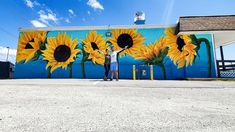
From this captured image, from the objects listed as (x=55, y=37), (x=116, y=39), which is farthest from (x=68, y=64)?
(x=116, y=39)

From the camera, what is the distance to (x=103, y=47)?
15820mm

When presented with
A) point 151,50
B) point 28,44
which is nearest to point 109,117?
point 151,50

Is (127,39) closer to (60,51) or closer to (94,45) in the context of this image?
(94,45)

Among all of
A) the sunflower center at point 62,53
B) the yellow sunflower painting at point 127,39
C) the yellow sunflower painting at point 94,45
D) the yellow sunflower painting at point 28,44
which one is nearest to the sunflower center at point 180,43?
the yellow sunflower painting at point 127,39

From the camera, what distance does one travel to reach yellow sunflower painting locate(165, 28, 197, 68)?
49.2 ft

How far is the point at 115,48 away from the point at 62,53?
4119 millimetres

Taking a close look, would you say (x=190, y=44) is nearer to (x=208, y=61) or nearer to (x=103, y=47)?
(x=208, y=61)

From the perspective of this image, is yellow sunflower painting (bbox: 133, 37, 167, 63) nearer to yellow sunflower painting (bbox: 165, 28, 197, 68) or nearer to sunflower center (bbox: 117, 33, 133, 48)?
yellow sunflower painting (bbox: 165, 28, 197, 68)

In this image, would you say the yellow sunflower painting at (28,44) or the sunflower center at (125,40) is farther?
the yellow sunflower painting at (28,44)

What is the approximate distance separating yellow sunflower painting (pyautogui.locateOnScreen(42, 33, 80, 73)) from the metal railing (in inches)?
406

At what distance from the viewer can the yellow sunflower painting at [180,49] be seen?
15000 millimetres

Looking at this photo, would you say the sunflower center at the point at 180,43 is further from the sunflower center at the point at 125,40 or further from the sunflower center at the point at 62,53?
the sunflower center at the point at 62,53

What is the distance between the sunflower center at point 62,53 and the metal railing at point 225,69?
10972mm

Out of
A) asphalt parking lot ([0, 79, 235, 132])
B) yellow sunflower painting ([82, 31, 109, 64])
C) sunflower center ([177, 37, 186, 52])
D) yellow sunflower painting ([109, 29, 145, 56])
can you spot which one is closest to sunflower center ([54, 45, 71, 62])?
yellow sunflower painting ([82, 31, 109, 64])
